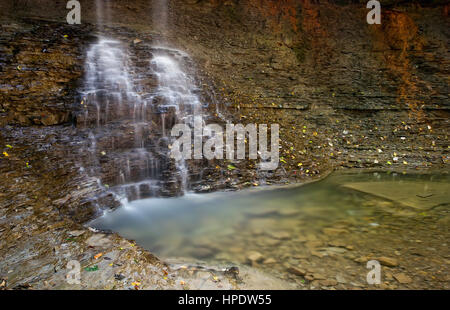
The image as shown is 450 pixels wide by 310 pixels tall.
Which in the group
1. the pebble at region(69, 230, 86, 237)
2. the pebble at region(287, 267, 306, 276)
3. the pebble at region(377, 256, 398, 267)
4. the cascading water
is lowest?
the pebble at region(287, 267, 306, 276)

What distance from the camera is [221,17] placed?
1164cm

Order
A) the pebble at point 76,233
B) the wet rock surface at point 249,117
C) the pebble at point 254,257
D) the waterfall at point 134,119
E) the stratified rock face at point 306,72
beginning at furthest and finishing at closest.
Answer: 1. the stratified rock face at point 306,72
2. the waterfall at point 134,119
3. the pebble at point 76,233
4. the pebble at point 254,257
5. the wet rock surface at point 249,117

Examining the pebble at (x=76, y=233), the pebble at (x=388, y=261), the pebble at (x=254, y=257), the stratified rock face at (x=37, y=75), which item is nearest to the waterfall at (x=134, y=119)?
the stratified rock face at (x=37, y=75)

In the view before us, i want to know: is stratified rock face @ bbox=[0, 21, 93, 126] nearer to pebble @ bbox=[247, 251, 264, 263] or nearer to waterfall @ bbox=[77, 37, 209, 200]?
waterfall @ bbox=[77, 37, 209, 200]

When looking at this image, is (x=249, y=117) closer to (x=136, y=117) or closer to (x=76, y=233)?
(x=136, y=117)

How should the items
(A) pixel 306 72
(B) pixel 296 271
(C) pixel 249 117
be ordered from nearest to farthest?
(B) pixel 296 271
(C) pixel 249 117
(A) pixel 306 72

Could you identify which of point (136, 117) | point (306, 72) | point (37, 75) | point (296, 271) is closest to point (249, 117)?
point (136, 117)

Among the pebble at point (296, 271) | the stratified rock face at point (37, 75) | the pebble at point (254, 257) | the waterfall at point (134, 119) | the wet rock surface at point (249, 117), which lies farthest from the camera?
the stratified rock face at point (37, 75)

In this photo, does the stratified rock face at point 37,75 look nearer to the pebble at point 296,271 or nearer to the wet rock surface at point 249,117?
the wet rock surface at point 249,117

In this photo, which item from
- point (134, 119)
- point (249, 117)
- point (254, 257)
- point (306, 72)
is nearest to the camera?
point (254, 257)

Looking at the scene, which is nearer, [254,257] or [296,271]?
[296,271]

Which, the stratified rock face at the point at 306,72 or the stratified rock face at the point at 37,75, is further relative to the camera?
the stratified rock face at the point at 306,72

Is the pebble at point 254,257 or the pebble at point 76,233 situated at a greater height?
the pebble at point 76,233

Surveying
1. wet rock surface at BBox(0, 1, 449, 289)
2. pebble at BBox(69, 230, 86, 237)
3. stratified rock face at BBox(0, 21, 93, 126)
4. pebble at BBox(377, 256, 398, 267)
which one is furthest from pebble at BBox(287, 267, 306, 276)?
stratified rock face at BBox(0, 21, 93, 126)
